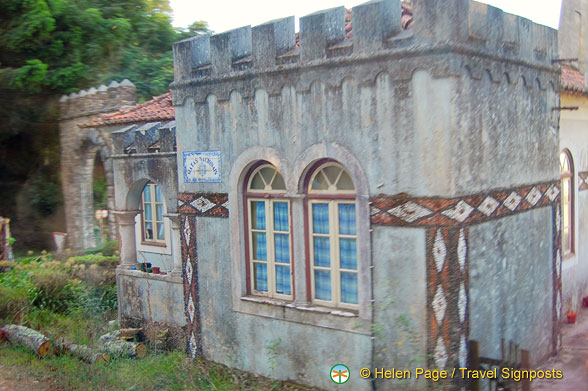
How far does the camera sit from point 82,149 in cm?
1867

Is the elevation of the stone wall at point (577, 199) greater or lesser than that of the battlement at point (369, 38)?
lesser

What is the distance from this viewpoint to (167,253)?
12.8 meters

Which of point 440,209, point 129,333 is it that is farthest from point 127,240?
point 440,209

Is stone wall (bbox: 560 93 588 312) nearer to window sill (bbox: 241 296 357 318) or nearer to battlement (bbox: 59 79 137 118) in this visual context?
window sill (bbox: 241 296 357 318)

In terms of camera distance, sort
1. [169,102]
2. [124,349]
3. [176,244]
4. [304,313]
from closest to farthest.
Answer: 1. [304,313]
2. [124,349]
3. [176,244]
4. [169,102]

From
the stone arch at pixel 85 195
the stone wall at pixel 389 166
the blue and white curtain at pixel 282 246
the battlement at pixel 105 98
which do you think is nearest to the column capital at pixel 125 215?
the stone wall at pixel 389 166

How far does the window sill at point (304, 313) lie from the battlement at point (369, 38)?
117 inches

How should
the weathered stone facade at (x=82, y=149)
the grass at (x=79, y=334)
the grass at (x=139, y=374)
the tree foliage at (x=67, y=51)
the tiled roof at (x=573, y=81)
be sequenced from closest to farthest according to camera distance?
the grass at (x=139, y=374), the grass at (x=79, y=334), the tiled roof at (x=573, y=81), the weathered stone facade at (x=82, y=149), the tree foliage at (x=67, y=51)

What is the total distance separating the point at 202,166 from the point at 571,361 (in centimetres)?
577

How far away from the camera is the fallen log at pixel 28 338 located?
9578mm

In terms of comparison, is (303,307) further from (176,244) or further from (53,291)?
(53,291)

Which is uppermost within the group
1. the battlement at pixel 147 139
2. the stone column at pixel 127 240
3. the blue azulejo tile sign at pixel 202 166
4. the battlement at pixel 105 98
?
the battlement at pixel 105 98

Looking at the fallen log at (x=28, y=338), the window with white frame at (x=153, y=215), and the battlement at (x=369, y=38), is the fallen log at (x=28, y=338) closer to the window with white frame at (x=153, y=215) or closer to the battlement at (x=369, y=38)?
the window with white frame at (x=153, y=215)

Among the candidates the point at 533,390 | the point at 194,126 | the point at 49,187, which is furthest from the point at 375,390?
the point at 49,187
